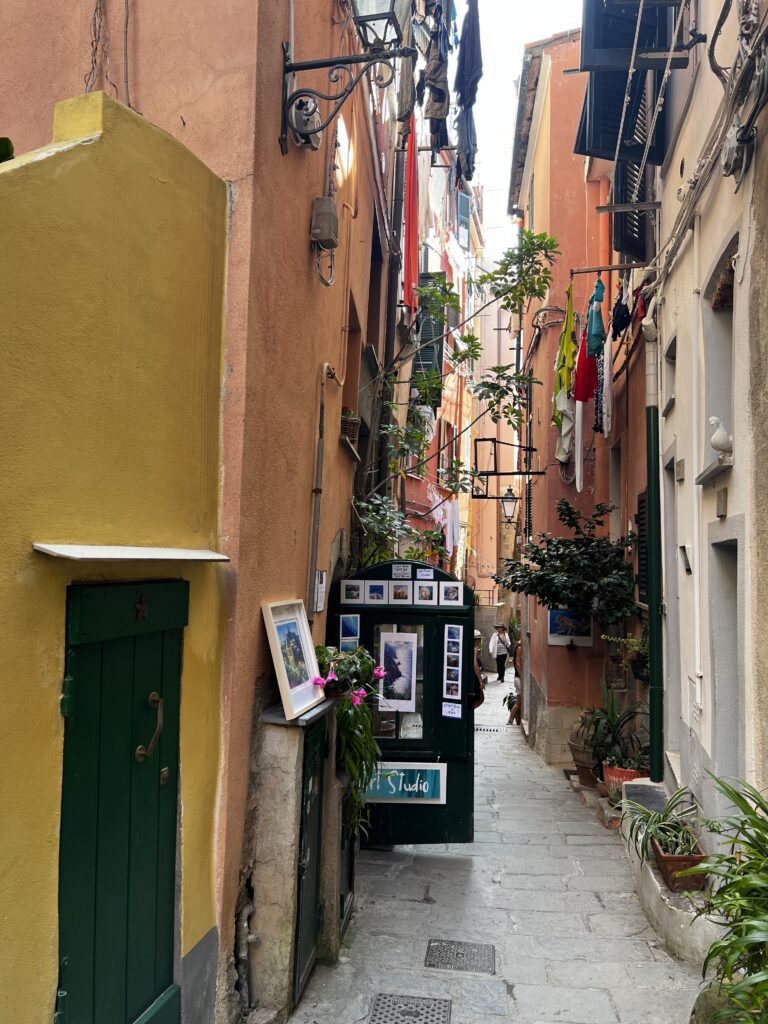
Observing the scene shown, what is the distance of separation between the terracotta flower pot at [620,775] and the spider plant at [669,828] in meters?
2.63

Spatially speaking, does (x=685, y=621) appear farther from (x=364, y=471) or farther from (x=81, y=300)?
(x=81, y=300)

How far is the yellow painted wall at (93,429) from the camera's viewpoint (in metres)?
2.58

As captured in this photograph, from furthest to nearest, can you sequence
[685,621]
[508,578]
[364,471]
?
1. [508,578]
2. [364,471]
3. [685,621]

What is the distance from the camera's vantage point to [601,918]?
19.6 ft

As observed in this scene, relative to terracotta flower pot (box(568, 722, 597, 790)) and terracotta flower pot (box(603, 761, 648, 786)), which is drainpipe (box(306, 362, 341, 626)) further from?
terracotta flower pot (box(568, 722, 597, 790))

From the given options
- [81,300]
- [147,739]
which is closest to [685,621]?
[147,739]

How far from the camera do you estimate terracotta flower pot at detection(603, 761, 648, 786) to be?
882 cm

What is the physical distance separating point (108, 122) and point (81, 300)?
77 centimetres

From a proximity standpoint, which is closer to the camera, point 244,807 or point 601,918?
point 244,807

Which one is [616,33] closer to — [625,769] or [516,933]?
[625,769]

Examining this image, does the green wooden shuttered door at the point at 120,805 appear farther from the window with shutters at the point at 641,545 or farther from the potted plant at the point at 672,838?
the window with shutters at the point at 641,545

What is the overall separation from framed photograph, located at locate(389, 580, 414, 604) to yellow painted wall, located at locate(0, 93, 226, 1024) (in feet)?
10.5

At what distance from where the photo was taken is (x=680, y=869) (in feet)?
17.7

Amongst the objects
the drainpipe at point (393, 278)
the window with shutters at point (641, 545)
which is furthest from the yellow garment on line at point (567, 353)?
the window with shutters at point (641, 545)
